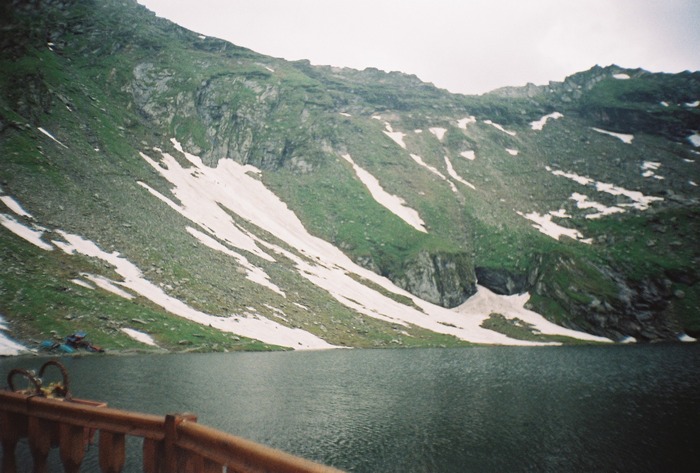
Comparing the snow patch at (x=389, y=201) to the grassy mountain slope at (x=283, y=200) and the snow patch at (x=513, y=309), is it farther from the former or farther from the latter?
the snow patch at (x=513, y=309)

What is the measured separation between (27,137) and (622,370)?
124357mm

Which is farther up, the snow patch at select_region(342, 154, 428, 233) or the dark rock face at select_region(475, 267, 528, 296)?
the snow patch at select_region(342, 154, 428, 233)

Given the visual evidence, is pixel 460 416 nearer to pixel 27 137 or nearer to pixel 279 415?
pixel 279 415

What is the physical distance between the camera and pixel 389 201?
547 feet

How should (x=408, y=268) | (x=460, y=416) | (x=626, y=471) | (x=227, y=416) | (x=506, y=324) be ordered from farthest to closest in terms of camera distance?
1. (x=408, y=268)
2. (x=506, y=324)
3. (x=460, y=416)
4. (x=227, y=416)
5. (x=626, y=471)

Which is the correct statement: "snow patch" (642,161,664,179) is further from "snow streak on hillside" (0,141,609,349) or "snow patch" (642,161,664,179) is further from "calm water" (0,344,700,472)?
"calm water" (0,344,700,472)

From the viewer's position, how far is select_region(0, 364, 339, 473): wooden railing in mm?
3980

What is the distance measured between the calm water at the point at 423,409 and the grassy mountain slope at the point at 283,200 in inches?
838

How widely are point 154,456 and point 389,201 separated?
163784 millimetres

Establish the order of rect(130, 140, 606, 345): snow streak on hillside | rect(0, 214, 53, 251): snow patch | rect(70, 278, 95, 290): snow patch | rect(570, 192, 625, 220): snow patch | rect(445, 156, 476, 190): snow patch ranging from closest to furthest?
rect(70, 278, 95, 290): snow patch
rect(0, 214, 53, 251): snow patch
rect(130, 140, 606, 345): snow streak on hillside
rect(570, 192, 625, 220): snow patch
rect(445, 156, 476, 190): snow patch

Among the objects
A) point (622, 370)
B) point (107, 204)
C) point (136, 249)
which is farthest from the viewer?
point (107, 204)

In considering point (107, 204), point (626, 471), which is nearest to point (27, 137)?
point (107, 204)

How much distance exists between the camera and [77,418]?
18.8ft

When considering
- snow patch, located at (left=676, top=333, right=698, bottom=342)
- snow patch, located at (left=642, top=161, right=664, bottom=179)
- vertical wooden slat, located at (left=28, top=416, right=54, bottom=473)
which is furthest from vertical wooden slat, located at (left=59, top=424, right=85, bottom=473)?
snow patch, located at (left=642, top=161, right=664, bottom=179)
